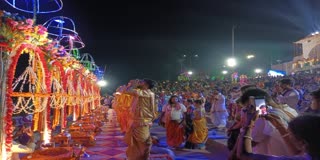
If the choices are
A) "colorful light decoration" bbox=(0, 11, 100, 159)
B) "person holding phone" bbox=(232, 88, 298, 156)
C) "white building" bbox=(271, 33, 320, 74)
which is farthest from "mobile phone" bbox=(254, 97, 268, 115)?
"white building" bbox=(271, 33, 320, 74)

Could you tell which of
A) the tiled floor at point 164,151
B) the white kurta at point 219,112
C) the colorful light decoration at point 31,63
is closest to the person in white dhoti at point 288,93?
the tiled floor at point 164,151

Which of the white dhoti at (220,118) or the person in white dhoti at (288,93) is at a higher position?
the person in white dhoti at (288,93)

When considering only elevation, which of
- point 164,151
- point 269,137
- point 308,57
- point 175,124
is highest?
point 308,57

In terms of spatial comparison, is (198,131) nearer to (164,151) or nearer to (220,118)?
(164,151)

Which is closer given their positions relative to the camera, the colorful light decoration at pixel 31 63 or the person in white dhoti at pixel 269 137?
the person in white dhoti at pixel 269 137

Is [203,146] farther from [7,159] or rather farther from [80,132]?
[7,159]

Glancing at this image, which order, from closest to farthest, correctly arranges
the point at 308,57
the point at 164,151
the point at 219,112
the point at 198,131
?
the point at 164,151 < the point at 198,131 < the point at 219,112 < the point at 308,57

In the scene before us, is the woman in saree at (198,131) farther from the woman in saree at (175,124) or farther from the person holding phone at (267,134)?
the person holding phone at (267,134)

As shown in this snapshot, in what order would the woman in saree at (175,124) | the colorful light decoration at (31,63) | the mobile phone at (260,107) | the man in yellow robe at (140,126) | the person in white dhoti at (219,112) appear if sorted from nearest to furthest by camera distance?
the mobile phone at (260,107) < the colorful light decoration at (31,63) < the man in yellow robe at (140,126) < the woman in saree at (175,124) < the person in white dhoti at (219,112)

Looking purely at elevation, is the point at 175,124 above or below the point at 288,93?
below

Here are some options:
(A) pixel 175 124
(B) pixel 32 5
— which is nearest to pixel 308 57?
(A) pixel 175 124

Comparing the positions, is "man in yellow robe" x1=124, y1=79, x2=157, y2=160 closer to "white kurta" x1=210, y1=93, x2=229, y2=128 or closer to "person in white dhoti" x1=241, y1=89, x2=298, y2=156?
"person in white dhoti" x1=241, y1=89, x2=298, y2=156

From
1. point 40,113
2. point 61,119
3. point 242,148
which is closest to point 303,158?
point 242,148

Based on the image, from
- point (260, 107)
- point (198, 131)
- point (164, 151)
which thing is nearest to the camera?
point (260, 107)
